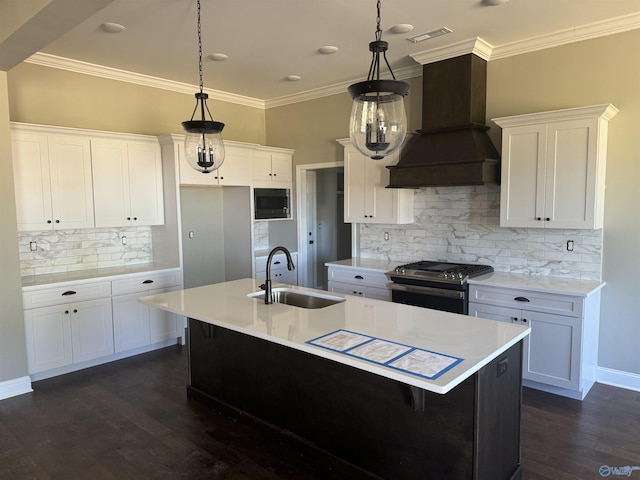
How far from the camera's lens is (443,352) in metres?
2.09

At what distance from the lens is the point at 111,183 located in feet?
15.3

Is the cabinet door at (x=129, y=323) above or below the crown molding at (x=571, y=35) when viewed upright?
below

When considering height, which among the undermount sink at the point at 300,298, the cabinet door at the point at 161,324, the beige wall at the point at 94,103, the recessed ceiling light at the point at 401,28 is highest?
the recessed ceiling light at the point at 401,28

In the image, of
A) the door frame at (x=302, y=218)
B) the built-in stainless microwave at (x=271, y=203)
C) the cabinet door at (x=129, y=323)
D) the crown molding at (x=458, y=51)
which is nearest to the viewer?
the crown molding at (x=458, y=51)

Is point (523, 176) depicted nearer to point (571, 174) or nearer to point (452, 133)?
point (571, 174)

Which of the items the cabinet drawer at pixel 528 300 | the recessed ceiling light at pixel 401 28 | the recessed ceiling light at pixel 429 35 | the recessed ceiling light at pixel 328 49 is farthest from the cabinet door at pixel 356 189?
the cabinet drawer at pixel 528 300

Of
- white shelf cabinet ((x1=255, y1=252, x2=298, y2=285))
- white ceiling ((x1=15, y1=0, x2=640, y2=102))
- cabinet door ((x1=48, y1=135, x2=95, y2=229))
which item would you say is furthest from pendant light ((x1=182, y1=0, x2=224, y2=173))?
white shelf cabinet ((x1=255, y1=252, x2=298, y2=285))

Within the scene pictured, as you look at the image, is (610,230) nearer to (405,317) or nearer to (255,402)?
(405,317)

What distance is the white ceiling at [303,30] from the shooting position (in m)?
3.37

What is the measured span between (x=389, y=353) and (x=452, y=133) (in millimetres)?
2855

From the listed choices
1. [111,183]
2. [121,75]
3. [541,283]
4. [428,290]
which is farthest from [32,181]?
[541,283]

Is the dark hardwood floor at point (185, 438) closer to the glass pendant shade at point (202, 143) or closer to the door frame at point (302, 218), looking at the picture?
the glass pendant shade at point (202, 143)

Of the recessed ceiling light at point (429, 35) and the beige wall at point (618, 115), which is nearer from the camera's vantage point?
the beige wall at point (618, 115)

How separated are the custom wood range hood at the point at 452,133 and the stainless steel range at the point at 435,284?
2.72 feet
